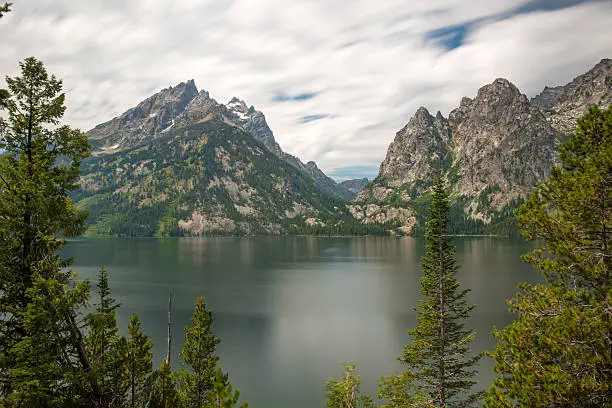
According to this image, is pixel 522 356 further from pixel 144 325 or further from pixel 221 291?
pixel 221 291

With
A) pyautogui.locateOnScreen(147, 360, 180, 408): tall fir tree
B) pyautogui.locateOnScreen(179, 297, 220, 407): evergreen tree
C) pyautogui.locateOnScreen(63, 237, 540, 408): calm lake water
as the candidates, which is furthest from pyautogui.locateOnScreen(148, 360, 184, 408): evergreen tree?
pyautogui.locateOnScreen(63, 237, 540, 408): calm lake water

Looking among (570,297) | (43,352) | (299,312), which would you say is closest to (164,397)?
(43,352)

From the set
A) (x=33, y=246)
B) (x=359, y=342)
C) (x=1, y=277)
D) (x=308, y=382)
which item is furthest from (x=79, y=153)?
(x=359, y=342)

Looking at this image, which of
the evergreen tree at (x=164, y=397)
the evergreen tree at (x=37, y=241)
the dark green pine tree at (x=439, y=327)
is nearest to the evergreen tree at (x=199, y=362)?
the evergreen tree at (x=164, y=397)

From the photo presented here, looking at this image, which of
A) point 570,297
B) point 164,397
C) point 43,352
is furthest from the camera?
point 164,397

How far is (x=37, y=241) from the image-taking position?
46.1 feet

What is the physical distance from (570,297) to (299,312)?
7255 centimetres

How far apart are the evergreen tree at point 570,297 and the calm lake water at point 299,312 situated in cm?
3138

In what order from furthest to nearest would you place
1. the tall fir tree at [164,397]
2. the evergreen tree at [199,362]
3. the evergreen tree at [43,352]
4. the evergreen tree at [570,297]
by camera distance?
the evergreen tree at [199,362] → the tall fir tree at [164,397] → the evergreen tree at [570,297] → the evergreen tree at [43,352]

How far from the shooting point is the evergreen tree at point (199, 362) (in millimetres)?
33156

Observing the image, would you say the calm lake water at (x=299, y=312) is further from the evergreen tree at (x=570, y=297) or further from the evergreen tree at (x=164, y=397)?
the evergreen tree at (x=570, y=297)

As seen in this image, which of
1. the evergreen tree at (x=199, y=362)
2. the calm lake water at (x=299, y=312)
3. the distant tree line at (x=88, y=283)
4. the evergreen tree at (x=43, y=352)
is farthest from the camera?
the calm lake water at (x=299, y=312)

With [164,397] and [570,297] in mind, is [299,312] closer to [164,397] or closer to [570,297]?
[164,397]

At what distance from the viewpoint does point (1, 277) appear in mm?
13070
